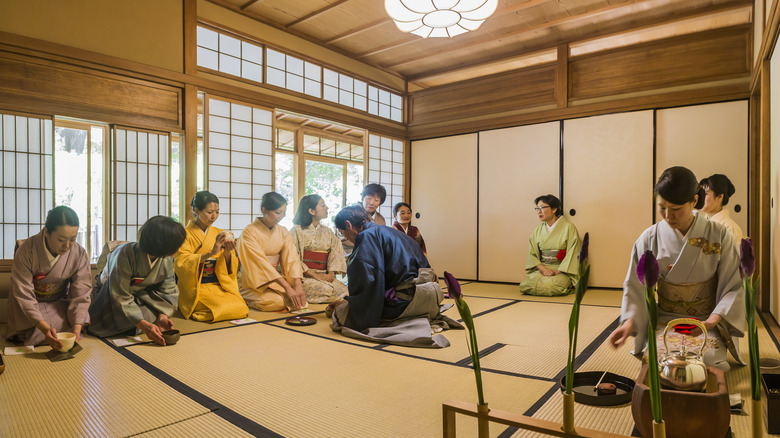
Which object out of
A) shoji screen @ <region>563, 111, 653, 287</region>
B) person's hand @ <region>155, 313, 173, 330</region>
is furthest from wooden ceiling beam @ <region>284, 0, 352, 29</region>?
person's hand @ <region>155, 313, 173, 330</region>

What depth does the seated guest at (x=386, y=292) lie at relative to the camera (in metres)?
3.11

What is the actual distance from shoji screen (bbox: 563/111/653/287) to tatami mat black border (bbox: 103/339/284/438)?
5.01 metres

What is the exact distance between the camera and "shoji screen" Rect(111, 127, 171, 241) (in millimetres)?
4164

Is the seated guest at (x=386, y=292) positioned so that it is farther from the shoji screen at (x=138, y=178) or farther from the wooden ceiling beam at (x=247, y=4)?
the wooden ceiling beam at (x=247, y=4)

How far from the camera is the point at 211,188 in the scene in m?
4.87

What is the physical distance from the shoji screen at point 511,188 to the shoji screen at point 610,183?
0.90 feet

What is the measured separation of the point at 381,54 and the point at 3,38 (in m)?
4.18

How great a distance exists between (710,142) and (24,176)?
6.78 meters

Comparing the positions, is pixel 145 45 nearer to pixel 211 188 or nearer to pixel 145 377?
A: pixel 211 188

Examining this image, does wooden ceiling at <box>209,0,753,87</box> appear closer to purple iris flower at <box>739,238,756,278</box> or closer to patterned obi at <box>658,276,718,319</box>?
patterned obi at <box>658,276,718,319</box>

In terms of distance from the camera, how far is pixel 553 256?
550 cm

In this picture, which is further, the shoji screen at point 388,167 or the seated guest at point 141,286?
the shoji screen at point 388,167

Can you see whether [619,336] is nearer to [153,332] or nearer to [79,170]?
[153,332]

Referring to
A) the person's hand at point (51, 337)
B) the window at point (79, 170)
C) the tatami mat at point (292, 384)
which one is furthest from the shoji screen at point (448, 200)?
the person's hand at point (51, 337)
